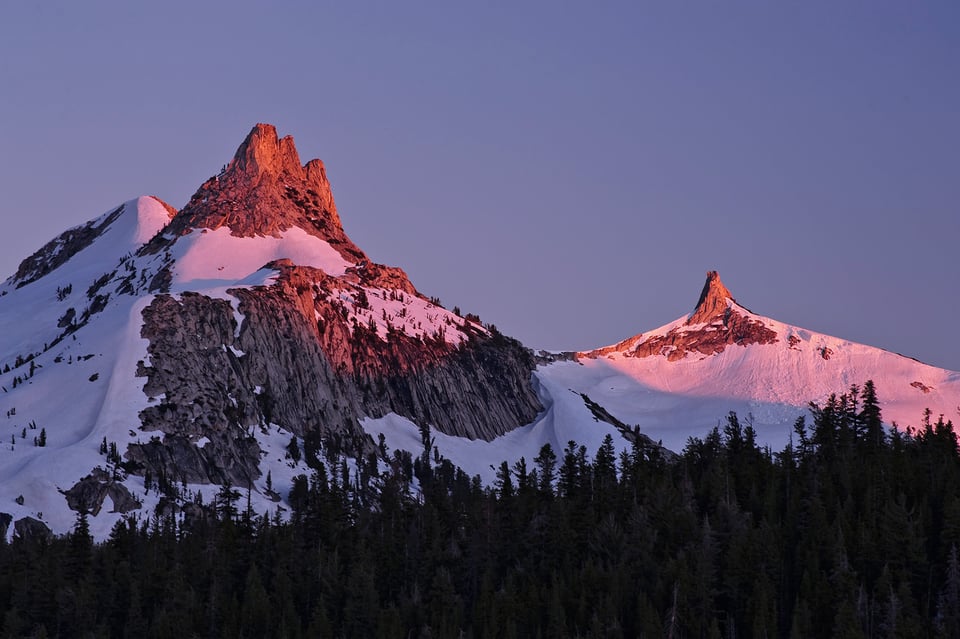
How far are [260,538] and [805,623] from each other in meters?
64.6

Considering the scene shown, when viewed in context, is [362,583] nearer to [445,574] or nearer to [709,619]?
[445,574]

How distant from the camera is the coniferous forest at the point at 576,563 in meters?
137

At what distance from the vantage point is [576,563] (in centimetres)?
15762

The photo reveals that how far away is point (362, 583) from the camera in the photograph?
495 feet

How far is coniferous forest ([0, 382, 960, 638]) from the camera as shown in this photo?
137 m

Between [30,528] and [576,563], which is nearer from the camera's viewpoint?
[576,563]

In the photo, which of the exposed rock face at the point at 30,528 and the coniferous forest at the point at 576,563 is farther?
the exposed rock face at the point at 30,528

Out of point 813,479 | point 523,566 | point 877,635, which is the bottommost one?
point 877,635

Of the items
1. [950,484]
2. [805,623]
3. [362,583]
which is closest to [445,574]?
[362,583]

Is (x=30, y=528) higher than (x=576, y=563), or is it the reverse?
(x=30, y=528)

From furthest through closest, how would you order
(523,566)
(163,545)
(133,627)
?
(163,545) → (523,566) → (133,627)

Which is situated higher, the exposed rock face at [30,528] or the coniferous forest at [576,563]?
the exposed rock face at [30,528]

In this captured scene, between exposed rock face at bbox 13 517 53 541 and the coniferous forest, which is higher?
exposed rock face at bbox 13 517 53 541

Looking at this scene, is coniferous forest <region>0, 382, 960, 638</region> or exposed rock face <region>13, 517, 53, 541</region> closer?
coniferous forest <region>0, 382, 960, 638</region>
